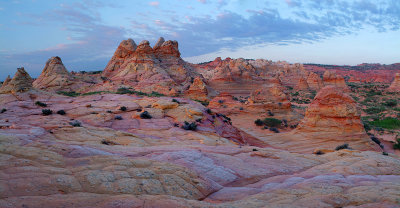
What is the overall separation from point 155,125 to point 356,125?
15.2 m

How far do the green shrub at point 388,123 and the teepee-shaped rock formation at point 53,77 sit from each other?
5001cm

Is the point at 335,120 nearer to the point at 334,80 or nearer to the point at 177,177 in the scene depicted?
the point at 177,177

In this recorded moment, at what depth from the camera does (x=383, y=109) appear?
36844mm

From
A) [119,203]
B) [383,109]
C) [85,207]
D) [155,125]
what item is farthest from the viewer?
[383,109]

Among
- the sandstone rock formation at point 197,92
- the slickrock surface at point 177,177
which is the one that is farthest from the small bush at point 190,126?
the sandstone rock formation at point 197,92

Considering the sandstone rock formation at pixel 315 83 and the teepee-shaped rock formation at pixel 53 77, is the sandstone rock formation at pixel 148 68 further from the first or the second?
the sandstone rock formation at pixel 315 83

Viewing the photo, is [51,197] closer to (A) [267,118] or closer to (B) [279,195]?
(B) [279,195]

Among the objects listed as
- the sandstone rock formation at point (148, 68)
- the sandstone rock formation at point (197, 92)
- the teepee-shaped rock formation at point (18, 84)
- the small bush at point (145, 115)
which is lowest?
the small bush at point (145, 115)

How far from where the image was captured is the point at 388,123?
28.6 metres

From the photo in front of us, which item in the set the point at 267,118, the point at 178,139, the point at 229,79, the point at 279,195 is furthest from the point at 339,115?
the point at 229,79

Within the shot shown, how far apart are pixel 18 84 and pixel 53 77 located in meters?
23.7

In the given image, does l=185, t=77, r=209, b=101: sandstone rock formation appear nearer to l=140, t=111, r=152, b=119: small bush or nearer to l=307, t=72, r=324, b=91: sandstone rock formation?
l=140, t=111, r=152, b=119: small bush

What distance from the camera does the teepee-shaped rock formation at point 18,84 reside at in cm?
2355

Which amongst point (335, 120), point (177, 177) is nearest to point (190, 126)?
point (177, 177)
